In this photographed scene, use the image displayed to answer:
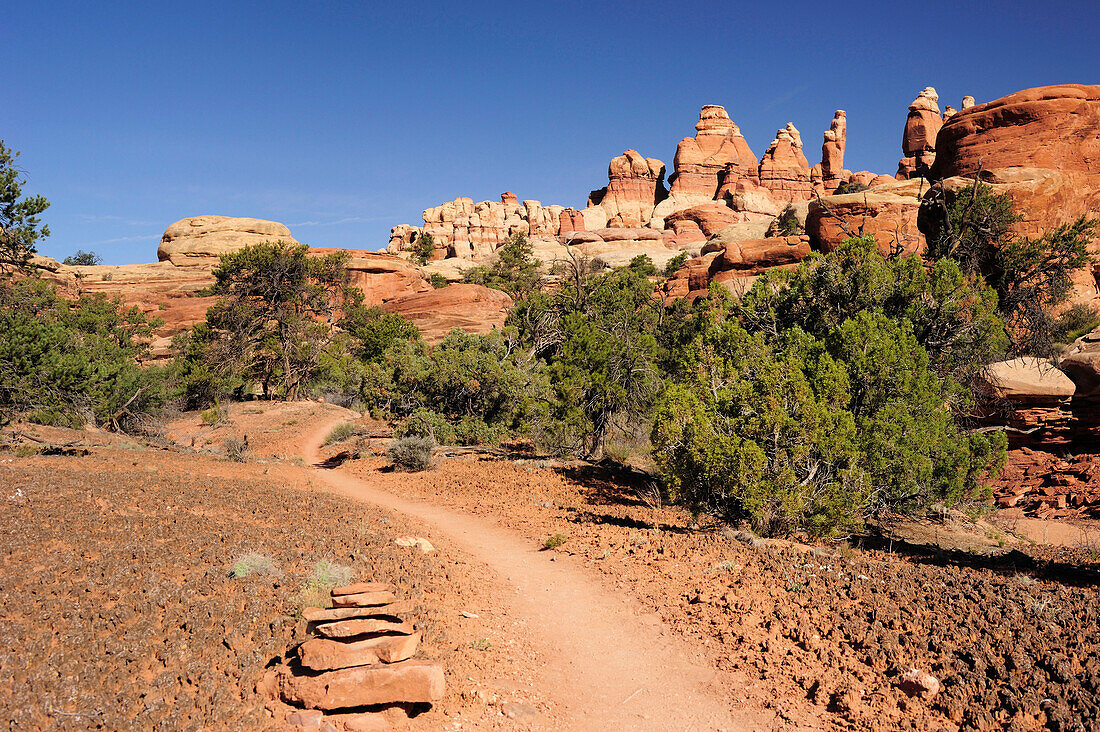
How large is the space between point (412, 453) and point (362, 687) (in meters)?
12.3

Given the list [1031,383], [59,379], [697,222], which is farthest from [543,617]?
[697,222]

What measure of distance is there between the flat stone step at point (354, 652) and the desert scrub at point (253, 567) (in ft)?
6.67

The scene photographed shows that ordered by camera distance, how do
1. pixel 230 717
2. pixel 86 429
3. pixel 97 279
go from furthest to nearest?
pixel 97 279, pixel 86 429, pixel 230 717

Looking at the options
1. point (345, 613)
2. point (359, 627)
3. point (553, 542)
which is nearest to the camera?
point (359, 627)

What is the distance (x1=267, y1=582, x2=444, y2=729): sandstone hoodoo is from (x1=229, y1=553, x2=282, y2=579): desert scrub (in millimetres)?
1778

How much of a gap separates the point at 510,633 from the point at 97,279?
208 ft

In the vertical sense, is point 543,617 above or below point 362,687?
below

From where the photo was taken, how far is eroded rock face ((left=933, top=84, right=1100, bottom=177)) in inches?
1204

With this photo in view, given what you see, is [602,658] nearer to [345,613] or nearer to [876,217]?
[345,613]

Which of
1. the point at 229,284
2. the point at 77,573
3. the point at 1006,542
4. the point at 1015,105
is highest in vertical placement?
the point at 1015,105

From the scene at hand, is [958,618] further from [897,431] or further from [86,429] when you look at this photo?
[86,429]

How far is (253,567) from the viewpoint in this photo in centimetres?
694

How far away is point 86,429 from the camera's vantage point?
792 inches

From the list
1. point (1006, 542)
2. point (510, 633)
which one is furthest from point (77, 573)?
point (1006, 542)
